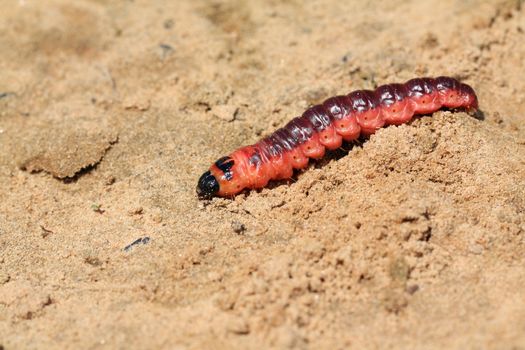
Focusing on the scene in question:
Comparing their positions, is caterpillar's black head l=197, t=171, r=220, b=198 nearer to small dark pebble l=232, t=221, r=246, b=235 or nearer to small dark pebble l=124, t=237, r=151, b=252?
small dark pebble l=232, t=221, r=246, b=235

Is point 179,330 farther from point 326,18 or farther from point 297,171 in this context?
point 326,18

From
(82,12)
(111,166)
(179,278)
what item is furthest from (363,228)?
(82,12)

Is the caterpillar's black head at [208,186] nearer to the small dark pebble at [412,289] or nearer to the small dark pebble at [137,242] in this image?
the small dark pebble at [137,242]

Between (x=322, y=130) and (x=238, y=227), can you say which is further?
(x=322, y=130)

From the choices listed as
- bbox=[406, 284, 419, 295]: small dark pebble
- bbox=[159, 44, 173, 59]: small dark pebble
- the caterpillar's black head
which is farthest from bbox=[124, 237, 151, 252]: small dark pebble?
bbox=[159, 44, 173, 59]: small dark pebble

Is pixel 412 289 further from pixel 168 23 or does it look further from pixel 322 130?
pixel 168 23

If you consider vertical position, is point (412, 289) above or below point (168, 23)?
above

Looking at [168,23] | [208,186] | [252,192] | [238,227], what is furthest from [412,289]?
[168,23]
